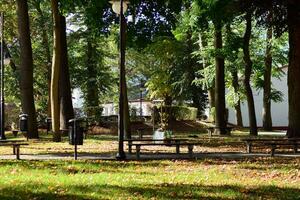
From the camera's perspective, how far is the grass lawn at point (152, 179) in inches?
381

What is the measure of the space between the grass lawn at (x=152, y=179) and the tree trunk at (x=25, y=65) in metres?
10.7

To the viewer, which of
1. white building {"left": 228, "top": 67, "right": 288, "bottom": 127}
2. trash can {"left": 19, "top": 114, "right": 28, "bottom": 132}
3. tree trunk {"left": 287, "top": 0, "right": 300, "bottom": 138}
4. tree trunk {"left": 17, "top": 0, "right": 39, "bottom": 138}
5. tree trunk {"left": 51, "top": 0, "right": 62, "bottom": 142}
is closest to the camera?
tree trunk {"left": 51, "top": 0, "right": 62, "bottom": 142}

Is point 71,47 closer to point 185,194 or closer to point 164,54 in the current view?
point 164,54

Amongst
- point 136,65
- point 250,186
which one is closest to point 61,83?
point 250,186

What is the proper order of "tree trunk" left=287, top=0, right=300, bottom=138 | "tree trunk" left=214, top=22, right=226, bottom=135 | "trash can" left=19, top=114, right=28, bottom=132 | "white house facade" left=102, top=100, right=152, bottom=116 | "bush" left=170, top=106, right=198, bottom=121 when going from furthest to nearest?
"white house facade" left=102, top=100, right=152, bottom=116 → "bush" left=170, top=106, right=198, bottom=121 → "tree trunk" left=214, top=22, right=226, bottom=135 → "trash can" left=19, top=114, right=28, bottom=132 → "tree trunk" left=287, top=0, right=300, bottom=138

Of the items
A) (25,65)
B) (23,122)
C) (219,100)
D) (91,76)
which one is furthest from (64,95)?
(91,76)

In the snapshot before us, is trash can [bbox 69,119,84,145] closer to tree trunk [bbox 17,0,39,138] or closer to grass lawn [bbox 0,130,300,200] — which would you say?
grass lawn [bbox 0,130,300,200]

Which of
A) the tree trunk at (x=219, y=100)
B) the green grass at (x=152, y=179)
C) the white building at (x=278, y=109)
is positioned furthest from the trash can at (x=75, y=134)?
the white building at (x=278, y=109)

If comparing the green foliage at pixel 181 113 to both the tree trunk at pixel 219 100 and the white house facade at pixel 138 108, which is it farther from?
the tree trunk at pixel 219 100

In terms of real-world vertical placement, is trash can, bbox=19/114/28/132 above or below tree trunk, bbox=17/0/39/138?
below

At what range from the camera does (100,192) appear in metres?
9.75

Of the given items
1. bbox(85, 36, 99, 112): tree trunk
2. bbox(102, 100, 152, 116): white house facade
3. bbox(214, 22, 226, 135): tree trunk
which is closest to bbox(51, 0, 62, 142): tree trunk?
bbox(214, 22, 226, 135): tree trunk

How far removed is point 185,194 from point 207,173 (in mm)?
3167

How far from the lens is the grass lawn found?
968cm
